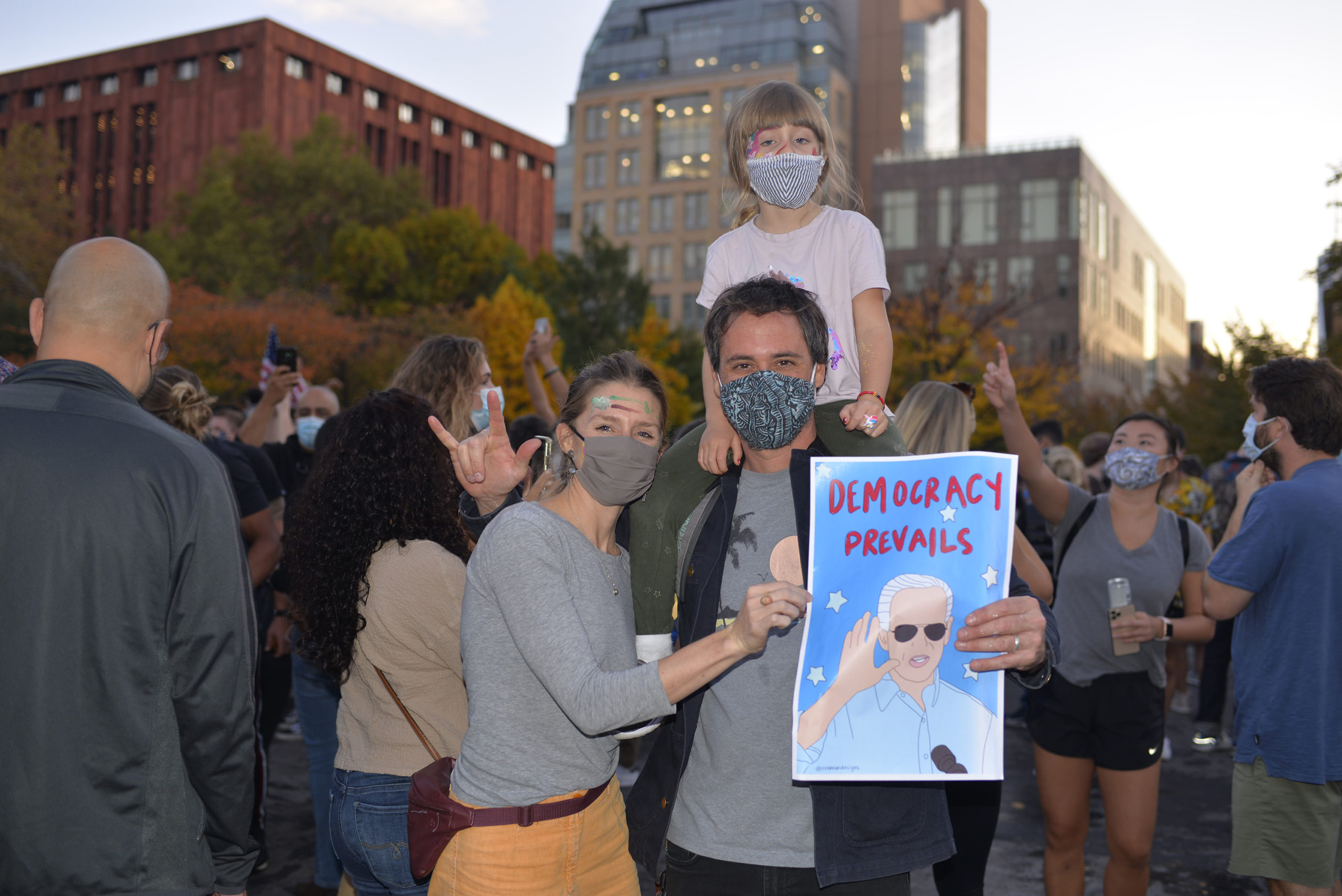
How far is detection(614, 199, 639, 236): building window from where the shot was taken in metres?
79.6

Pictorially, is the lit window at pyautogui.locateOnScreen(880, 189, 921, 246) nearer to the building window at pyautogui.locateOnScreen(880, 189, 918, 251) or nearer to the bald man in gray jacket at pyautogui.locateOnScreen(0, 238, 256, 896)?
the building window at pyautogui.locateOnScreen(880, 189, 918, 251)

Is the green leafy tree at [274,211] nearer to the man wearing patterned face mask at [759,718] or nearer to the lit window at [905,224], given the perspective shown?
the lit window at [905,224]

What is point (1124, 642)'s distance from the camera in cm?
443

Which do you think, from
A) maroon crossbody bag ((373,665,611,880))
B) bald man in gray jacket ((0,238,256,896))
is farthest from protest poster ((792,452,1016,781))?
bald man in gray jacket ((0,238,256,896))

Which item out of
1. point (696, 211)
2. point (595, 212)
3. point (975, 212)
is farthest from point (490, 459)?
point (595, 212)

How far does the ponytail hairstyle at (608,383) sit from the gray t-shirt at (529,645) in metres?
0.29

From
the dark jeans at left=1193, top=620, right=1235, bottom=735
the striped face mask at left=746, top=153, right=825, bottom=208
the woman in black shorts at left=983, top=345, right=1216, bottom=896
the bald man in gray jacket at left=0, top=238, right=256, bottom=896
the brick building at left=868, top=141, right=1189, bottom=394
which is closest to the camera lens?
the bald man in gray jacket at left=0, top=238, right=256, bottom=896

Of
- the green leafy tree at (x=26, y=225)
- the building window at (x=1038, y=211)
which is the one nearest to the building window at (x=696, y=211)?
the building window at (x=1038, y=211)

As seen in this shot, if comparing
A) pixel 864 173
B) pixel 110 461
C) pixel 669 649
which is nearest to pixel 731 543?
pixel 669 649

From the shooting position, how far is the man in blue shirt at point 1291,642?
12.7 feet

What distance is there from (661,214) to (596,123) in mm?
10102

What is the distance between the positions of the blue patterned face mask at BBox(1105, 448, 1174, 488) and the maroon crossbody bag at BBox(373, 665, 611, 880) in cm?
343

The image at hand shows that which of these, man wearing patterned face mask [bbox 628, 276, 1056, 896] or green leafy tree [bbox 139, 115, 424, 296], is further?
green leafy tree [bbox 139, 115, 424, 296]

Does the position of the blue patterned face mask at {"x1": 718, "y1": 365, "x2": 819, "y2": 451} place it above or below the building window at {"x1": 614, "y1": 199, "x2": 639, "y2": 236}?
below
